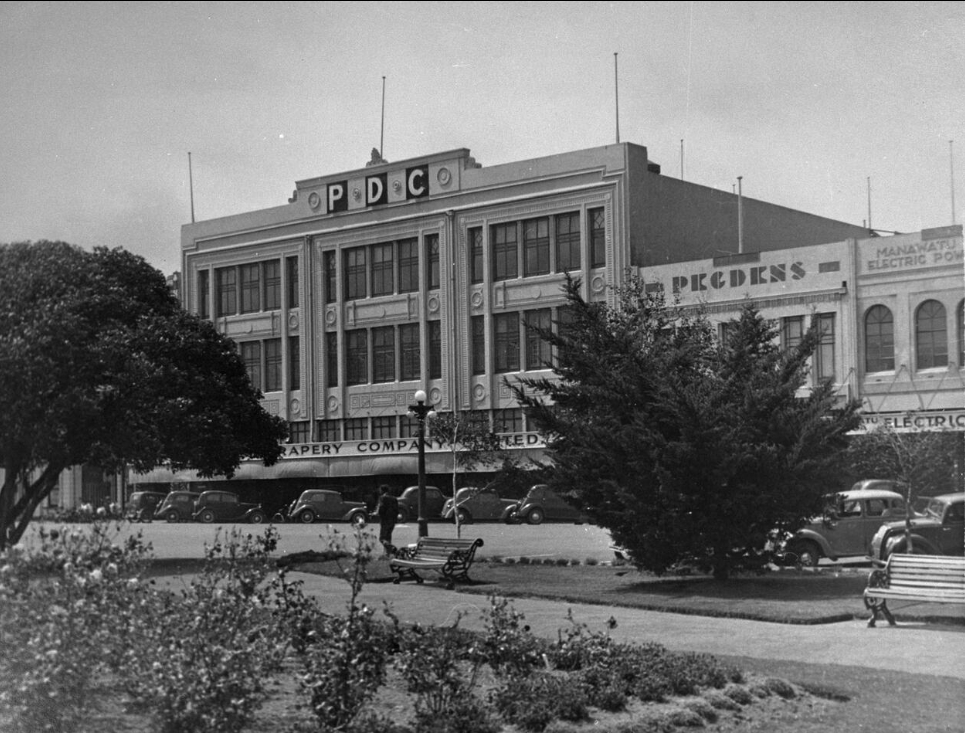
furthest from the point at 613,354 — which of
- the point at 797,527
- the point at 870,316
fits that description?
the point at 870,316

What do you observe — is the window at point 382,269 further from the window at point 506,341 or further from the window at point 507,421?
the window at point 506,341

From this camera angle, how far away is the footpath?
10.3 meters

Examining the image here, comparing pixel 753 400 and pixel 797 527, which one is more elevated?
pixel 753 400

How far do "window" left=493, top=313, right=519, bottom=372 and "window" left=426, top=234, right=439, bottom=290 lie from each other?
122 inches

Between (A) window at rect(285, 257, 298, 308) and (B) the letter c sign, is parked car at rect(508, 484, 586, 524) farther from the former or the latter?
(A) window at rect(285, 257, 298, 308)

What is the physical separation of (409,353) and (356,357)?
6.08 meters

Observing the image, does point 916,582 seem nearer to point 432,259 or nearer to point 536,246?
point 432,259

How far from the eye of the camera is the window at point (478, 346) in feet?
125

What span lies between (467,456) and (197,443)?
19.2ft

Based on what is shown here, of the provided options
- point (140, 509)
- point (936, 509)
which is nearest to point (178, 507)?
point (140, 509)

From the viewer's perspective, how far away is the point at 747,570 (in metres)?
16.9

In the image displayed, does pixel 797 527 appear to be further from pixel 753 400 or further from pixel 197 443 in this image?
pixel 197 443

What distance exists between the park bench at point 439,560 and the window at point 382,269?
27.1 feet

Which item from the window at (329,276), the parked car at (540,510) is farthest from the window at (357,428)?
the parked car at (540,510)
